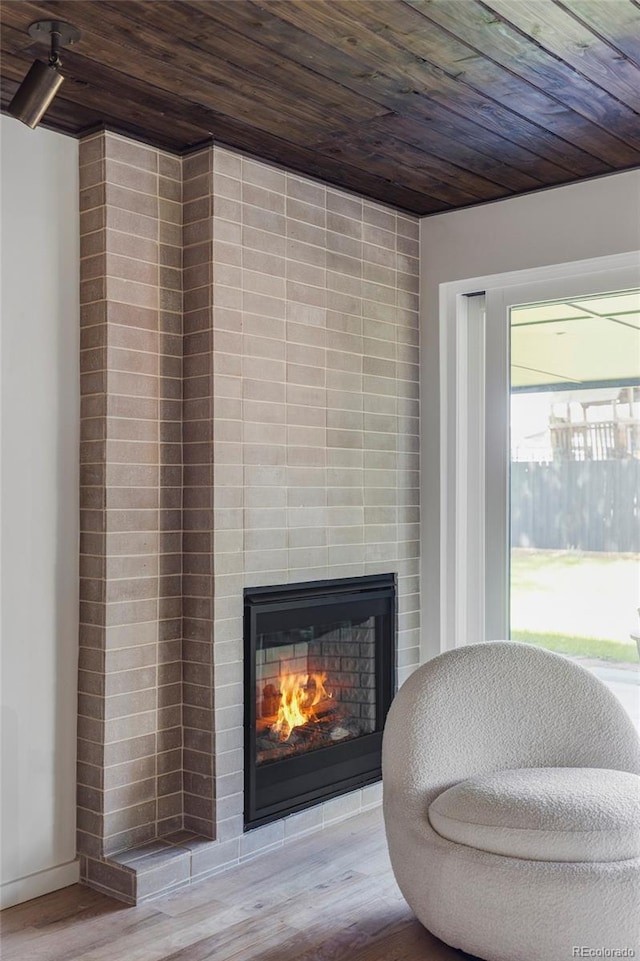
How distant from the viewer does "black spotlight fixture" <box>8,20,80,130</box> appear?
231cm

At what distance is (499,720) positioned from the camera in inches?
106

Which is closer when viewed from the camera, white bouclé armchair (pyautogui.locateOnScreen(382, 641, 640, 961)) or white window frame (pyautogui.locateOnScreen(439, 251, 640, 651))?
white bouclé armchair (pyautogui.locateOnScreen(382, 641, 640, 961))

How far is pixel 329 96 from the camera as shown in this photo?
273 cm

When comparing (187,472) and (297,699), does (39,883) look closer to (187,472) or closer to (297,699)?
(297,699)

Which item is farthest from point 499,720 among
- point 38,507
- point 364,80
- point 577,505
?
point 364,80

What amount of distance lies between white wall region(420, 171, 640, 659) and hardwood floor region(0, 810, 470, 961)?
1202 millimetres

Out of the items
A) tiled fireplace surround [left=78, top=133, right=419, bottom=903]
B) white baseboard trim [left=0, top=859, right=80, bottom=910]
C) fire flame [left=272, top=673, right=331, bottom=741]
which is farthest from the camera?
fire flame [left=272, top=673, right=331, bottom=741]

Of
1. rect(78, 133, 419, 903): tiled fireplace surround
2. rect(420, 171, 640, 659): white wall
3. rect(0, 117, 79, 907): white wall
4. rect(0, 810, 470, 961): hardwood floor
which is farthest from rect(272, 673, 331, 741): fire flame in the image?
rect(0, 117, 79, 907): white wall

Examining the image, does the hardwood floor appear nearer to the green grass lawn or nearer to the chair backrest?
the chair backrest

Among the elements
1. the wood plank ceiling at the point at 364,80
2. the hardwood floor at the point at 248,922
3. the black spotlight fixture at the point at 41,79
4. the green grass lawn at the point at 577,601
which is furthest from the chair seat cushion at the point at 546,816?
the black spotlight fixture at the point at 41,79

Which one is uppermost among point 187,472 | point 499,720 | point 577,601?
point 187,472

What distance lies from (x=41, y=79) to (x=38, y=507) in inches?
49.0

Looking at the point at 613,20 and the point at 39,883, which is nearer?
the point at 613,20

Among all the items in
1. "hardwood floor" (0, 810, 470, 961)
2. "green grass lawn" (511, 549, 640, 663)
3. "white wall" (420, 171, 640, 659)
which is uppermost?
"white wall" (420, 171, 640, 659)
